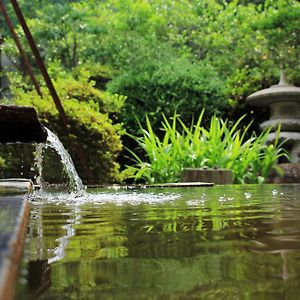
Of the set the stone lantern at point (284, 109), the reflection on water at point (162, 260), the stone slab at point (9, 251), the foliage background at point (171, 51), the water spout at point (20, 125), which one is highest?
the foliage background at point (171, 51)

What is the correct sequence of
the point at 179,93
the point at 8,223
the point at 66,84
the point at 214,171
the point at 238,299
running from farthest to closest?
1. the point at 179,93
2. the point at 66,84
3. the point at 214,171
4. the point at 8,223
5. the point at 238,299

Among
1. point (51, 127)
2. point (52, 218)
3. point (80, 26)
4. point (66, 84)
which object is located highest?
point (80, 26)

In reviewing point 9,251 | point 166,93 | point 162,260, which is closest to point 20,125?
point 162,260

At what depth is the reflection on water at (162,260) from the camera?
2.30 feet

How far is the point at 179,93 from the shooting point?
36.1 ft

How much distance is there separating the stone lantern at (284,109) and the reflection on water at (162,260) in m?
9.51

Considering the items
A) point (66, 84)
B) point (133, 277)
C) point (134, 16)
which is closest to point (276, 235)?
point (133, 277)

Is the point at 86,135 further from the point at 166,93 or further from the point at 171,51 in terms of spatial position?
the point at 171,51

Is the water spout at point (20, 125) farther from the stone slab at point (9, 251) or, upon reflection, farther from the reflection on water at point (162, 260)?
the stone slab at point (9, 251)

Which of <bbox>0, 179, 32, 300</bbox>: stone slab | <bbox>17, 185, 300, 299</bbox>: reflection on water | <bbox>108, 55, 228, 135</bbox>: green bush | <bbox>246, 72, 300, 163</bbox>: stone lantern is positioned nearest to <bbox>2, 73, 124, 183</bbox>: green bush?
<bbox>108, 55, 228, 135</bbox>: green bush

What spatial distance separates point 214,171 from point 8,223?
587cm

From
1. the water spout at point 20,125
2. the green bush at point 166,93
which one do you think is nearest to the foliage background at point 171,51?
the green bush at point 166,93

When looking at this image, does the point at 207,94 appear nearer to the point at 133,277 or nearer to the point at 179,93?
the point at 179,93

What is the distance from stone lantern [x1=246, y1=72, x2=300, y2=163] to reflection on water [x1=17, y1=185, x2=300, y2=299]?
374 inches
